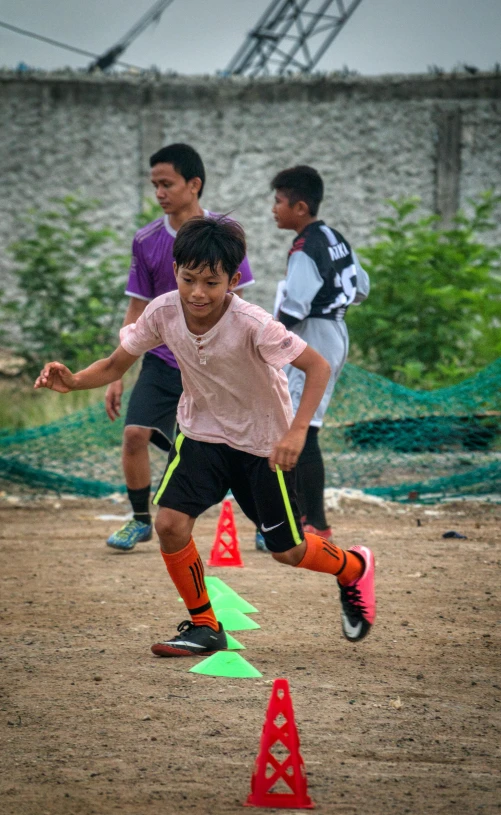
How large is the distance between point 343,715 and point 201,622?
2.73 feet

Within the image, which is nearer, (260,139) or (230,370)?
(230,370)

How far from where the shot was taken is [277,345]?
3.27 m

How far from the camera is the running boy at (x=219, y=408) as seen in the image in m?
3.27

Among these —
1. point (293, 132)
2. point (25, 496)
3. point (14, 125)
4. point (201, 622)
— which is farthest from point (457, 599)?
point (14, 125)

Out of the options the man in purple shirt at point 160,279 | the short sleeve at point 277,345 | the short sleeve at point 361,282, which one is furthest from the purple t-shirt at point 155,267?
the short sleeve at point 277,345

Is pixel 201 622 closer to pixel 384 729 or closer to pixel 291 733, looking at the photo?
pixel 384 729

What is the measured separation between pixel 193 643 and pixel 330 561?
61cm

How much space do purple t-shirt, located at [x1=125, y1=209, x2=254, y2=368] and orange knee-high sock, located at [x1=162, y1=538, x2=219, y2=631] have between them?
1735mm

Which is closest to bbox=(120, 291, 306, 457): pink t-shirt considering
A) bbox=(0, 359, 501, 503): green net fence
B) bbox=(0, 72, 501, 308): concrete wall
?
bbox=(0, 359, 501, 503): green net fence

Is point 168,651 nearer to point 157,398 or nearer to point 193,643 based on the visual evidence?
point 193,643

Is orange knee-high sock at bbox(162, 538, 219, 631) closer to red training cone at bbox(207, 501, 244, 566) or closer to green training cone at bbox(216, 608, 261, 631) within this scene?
green training cone at bbox(216, 608, 261, 631)

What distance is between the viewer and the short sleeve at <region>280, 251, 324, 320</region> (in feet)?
16.2

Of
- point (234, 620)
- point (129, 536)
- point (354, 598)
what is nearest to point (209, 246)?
point (354, 598)

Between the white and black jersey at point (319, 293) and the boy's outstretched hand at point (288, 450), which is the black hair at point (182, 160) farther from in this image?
the boy's outstretched hand at point (288, 450)
